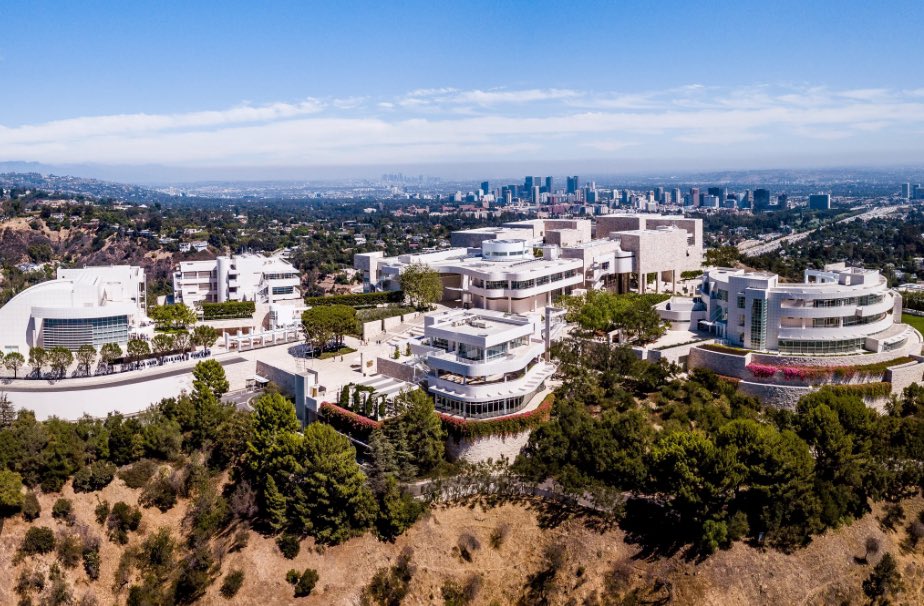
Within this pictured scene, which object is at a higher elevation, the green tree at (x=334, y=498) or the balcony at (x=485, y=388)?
the balcony at (x=485, y=388)

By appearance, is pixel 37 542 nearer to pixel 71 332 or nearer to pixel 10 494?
pixel 10 494

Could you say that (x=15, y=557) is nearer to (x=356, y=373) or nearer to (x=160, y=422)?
(x=160, y=422)

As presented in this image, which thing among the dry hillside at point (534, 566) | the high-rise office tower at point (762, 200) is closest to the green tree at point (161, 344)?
the dry hillside at point (534, 566)

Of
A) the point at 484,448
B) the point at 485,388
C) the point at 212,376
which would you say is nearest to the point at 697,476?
the point at 484,448

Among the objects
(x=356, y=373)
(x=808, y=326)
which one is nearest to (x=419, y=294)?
(x=356, y=373)

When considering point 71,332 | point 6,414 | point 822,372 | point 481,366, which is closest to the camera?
point 481,366

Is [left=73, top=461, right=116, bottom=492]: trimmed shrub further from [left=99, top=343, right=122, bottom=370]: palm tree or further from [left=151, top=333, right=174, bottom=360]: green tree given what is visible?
[left=151, top=333, right=174, bottom=360]: green tree

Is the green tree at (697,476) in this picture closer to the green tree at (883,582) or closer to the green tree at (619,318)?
the green tree at (883,582)
